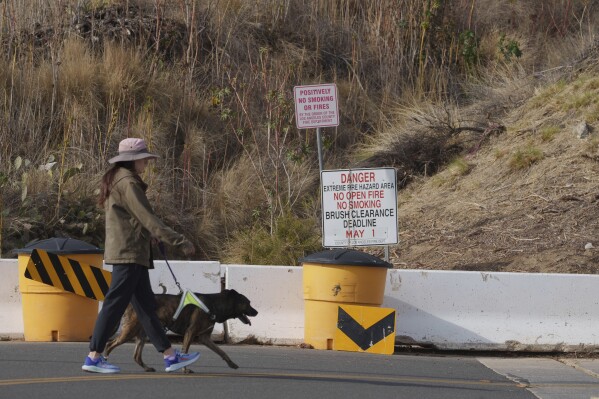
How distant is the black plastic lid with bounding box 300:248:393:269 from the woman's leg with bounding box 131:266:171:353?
9.51ft

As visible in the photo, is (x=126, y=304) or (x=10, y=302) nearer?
(x=126, y=304)

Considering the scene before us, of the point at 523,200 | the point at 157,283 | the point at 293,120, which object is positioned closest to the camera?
the point at 157,283

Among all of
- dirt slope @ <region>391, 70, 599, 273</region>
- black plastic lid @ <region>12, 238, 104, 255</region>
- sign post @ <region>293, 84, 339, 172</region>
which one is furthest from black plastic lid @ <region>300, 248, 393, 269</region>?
dirt slope @ <region>391, 70, 599, 273</region>

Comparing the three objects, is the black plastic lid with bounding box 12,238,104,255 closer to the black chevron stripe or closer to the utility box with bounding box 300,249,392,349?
the utility box with bounding box 300,249,392,349

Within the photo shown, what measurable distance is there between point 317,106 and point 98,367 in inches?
236

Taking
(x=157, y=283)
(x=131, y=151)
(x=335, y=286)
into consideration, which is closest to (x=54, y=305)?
(x=157, y=283)

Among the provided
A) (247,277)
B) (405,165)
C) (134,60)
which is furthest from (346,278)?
(134,60)

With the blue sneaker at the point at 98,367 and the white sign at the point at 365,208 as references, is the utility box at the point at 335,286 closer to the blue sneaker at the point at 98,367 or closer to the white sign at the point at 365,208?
the white sign at the point at 365,208

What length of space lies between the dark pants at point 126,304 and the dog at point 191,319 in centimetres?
42

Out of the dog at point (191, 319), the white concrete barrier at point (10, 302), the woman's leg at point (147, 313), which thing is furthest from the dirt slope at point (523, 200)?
the woman's leg at point (147, 313)

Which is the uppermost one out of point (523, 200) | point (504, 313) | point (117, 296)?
point (523, 200)

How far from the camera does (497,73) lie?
68.6 ft

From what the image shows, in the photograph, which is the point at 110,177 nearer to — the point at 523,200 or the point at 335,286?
the point at 335,286

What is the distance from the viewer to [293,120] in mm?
18781
